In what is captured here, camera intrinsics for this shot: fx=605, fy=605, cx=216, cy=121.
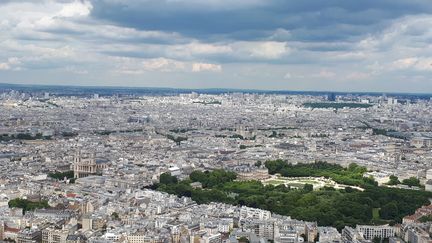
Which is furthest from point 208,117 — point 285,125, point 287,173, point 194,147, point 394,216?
point 394,216

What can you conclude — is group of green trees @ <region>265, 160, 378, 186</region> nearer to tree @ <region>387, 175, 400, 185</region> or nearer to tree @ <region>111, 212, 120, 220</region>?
tree @ <region>387, 175, 400, 185</region>

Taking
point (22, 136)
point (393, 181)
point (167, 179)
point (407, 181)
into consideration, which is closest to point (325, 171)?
point (393, 181)

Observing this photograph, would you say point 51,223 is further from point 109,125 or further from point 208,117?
point 208,117

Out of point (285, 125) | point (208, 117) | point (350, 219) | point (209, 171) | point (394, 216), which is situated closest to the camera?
point (350, 219)

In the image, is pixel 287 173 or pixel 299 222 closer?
pixel 299 222

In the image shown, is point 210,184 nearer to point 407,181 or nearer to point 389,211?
point 389,211

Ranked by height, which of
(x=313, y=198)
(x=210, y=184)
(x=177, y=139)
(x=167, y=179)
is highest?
(x=313, y=198)

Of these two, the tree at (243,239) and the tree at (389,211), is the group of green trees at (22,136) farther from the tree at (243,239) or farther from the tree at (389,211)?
the tree at (243,239)
